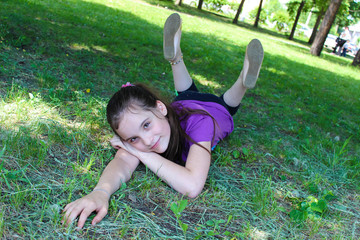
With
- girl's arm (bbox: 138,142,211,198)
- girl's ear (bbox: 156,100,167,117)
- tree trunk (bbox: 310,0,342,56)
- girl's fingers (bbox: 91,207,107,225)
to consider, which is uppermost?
tree trunk (bbox: 310,0,342,56)

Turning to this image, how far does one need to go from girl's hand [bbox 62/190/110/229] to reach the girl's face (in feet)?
1.46

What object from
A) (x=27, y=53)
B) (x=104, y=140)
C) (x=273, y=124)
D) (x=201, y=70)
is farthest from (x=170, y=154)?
(x=201, y=70)

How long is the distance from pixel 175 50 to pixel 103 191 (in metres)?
1.86

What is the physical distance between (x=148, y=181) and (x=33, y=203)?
718 millimetres

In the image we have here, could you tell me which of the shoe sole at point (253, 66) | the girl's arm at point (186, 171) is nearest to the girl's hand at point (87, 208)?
the girl's arm at point (186, 171)

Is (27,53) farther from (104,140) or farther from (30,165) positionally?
(30,165)

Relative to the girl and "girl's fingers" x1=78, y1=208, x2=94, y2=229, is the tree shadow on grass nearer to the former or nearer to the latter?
the girl

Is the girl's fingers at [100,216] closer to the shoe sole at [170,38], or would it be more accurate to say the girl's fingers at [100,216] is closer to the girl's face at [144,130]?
the girl's face at [144,130]

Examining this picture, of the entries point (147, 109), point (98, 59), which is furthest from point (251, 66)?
point (98, 59)

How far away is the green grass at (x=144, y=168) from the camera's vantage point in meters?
1.71

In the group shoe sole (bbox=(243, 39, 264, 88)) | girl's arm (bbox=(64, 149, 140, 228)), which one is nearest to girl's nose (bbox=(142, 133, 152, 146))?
girl's arm (bbox=(64, 149, 140, 228))

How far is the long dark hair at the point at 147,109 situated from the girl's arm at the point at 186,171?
137mm

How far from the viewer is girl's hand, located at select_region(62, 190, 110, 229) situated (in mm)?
1555

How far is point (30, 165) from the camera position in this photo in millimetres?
1938
